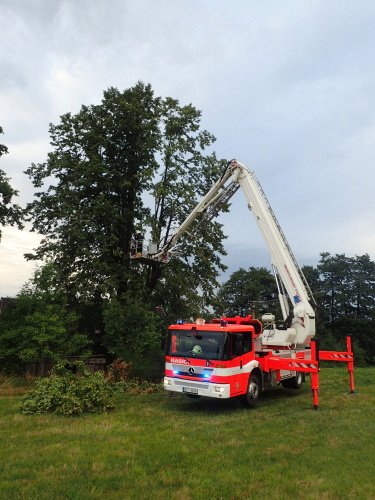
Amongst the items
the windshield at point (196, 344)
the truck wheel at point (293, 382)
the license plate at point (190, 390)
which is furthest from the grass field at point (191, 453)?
the truck wheel at point (293, 382)

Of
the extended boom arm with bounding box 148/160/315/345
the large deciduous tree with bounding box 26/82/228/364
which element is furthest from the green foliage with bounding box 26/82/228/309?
the extended boom arm with bounding box 148/160/315/345

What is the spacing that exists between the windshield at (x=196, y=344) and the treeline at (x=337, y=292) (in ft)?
160

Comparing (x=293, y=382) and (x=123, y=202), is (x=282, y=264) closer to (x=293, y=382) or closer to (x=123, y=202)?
(x=293, y=382)

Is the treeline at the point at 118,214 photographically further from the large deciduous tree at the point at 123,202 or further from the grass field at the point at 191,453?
the grass field at the point at 191,453

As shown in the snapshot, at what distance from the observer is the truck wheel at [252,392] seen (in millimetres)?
12305

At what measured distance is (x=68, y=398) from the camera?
11.1 meters

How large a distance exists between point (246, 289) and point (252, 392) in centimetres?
5303

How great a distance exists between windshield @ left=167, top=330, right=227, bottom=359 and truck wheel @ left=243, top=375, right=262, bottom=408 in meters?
1.58

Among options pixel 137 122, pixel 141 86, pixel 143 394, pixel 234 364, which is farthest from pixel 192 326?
pixel 141 86

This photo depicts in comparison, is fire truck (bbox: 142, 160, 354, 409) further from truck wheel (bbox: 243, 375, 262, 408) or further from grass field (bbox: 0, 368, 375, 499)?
grass field (bbox: 0, 368, 375, 499)

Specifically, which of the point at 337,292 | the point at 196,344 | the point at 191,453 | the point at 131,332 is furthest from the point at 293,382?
the point at 337,292

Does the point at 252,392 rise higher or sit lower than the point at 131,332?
lower

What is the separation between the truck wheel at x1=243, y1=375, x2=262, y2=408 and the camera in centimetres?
1230

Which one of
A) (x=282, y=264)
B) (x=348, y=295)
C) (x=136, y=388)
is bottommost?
(x=136, y=388)
